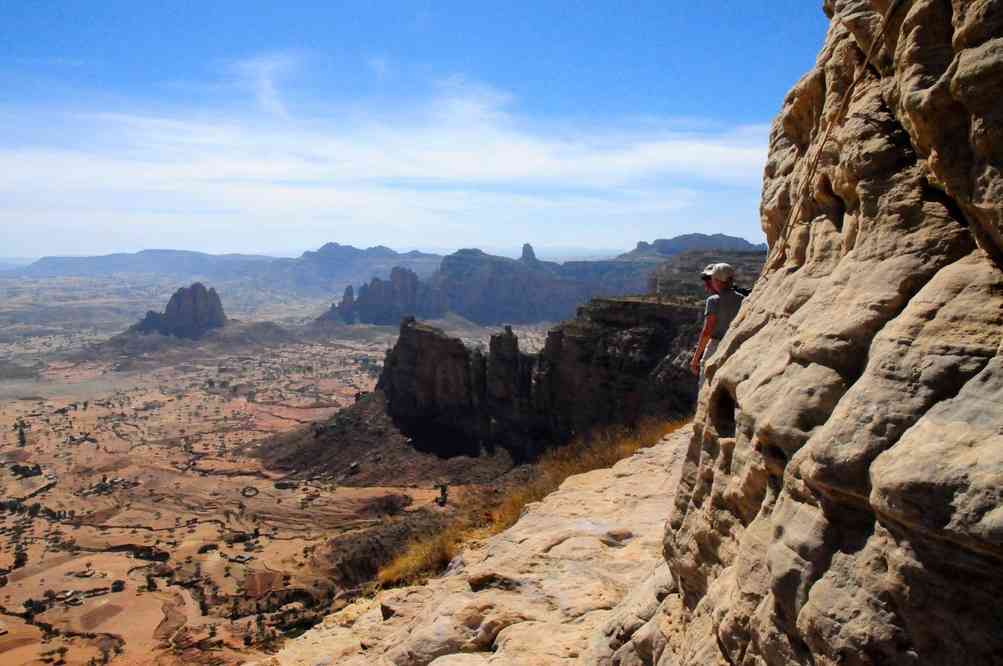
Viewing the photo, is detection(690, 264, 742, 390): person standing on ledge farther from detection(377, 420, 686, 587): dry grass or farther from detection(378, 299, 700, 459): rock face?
detection(378, 299, 700, 459): rock face

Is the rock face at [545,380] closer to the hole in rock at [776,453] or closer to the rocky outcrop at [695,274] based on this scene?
the rocky outcrop at [695,274]

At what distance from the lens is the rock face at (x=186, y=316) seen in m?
158

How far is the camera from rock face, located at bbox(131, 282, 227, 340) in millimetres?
158000

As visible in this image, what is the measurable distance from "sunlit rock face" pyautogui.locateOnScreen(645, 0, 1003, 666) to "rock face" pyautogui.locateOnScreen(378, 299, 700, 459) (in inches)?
1254

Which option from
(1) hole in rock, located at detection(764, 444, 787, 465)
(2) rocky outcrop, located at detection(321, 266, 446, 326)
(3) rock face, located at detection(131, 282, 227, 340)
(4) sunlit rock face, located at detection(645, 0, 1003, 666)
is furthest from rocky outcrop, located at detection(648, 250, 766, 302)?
(3) rock face, located at detection(131, 282, 227, 340)

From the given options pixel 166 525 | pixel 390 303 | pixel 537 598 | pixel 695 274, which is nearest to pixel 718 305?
pixel 537 598

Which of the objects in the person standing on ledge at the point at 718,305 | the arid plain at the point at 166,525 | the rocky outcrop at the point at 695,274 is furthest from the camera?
the rocky outcrop at the point at 695,274

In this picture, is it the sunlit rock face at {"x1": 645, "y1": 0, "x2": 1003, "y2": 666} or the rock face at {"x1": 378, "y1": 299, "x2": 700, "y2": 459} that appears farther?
the rock face at {"x1": 378, "y1": 299, "x2": 700, "y2": 459}

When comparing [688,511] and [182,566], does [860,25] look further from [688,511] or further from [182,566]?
[182,566]

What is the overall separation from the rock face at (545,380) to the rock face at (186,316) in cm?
11128

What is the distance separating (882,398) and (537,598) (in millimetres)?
6023

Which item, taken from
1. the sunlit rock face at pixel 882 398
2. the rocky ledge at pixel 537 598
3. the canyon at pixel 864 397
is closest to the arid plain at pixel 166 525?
the rocky ledge at pixel 537 598

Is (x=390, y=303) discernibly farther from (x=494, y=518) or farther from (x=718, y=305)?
(x=718, y=305)

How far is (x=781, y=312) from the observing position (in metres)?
5.30
